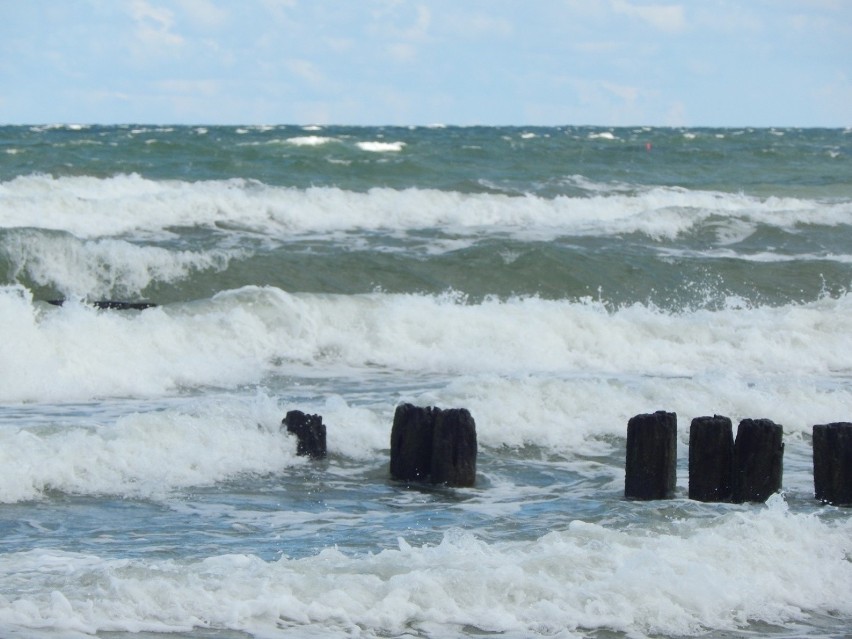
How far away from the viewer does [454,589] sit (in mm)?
6469

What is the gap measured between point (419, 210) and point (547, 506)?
19361 millimetres

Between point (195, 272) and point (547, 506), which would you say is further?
point (195, 272)

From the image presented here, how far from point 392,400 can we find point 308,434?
2357mm

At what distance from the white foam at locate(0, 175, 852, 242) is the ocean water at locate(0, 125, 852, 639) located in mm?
94

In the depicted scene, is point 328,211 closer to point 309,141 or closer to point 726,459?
point 309,141

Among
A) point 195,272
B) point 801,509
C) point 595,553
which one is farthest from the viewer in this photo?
point 195,272

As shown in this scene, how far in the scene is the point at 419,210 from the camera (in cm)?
2766

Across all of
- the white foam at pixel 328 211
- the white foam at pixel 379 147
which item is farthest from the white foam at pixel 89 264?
the white foam at pixel 379 147

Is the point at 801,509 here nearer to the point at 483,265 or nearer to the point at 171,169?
the point at 483,265

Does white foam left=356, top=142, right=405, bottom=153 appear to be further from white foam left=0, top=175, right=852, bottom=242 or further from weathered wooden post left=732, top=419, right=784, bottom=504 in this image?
weathered wooden post left=732, top=419, right=784, bottom=504

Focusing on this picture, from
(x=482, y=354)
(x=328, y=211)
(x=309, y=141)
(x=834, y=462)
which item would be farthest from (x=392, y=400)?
(x=309, y=141)

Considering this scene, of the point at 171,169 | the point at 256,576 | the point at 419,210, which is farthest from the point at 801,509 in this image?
the point at 171,169

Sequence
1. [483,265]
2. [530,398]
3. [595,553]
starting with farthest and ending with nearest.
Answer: [483,265]
[530,398]
[595,553]

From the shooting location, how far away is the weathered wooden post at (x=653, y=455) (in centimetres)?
842
